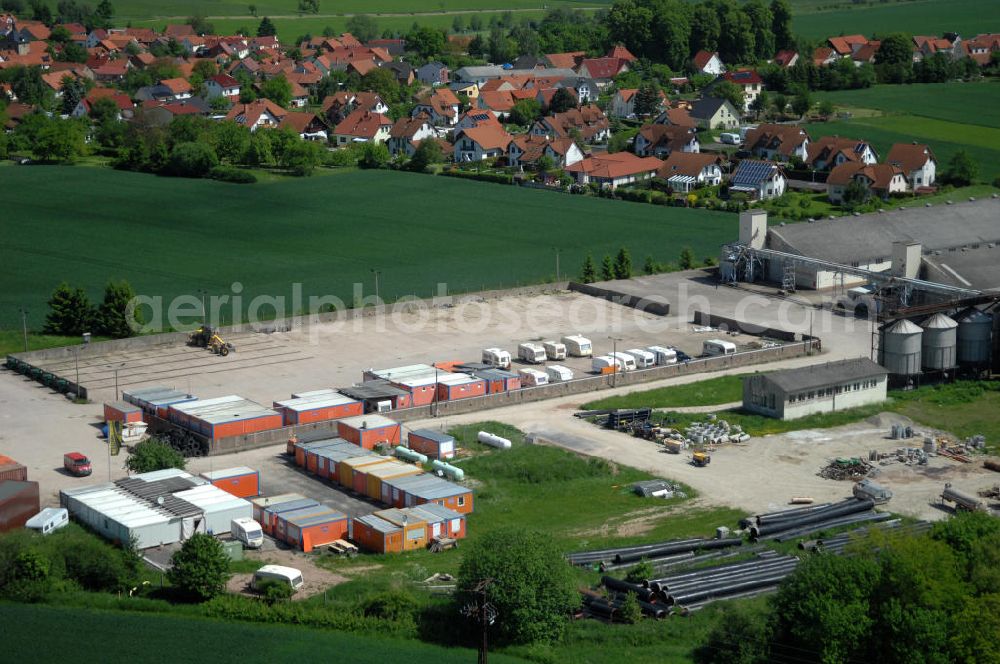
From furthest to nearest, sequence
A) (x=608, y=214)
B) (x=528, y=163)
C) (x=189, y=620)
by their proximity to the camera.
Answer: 1. (x=528, y=163)
2. (x=608, y=214)
3. (x=189, y=620)

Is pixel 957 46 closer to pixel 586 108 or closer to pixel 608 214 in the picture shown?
pixel 586 108

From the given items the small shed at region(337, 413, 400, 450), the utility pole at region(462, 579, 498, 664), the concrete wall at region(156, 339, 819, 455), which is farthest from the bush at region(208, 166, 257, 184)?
the utility pole at region(462, 579, 498, 664)

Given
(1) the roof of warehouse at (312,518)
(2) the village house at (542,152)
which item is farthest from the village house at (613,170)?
(1) the roof of warehouse at (312,518)

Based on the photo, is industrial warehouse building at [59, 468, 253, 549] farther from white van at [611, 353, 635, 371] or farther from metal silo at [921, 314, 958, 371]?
metal silo at [921, 314, 958, 371]

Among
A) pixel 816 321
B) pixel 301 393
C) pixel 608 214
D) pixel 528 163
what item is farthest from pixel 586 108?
pixel 301 393

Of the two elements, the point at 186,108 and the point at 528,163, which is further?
the point at 186,108

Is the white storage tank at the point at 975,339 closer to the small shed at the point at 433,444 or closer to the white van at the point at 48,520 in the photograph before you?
the small shed at the point at 433,444

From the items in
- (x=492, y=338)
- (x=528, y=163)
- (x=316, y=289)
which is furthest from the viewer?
(x=528, y=163)
